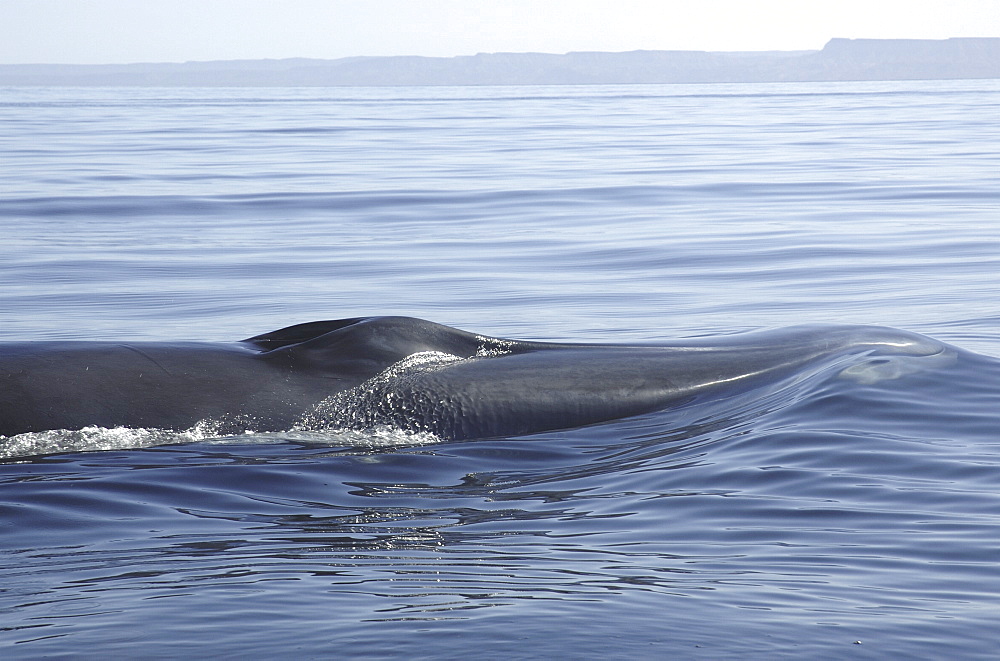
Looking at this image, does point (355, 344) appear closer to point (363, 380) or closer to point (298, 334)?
point (363, 380)

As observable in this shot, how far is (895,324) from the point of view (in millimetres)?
11438

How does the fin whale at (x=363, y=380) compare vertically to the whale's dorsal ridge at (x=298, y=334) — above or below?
below

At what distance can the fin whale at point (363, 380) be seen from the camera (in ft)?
19.0

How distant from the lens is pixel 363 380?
6.30 m

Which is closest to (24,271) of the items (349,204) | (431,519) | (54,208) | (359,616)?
(54,208)

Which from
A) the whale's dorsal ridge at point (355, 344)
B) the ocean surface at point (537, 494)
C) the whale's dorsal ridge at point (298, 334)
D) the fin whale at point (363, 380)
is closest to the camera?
the ocean surface at point (537, 494)

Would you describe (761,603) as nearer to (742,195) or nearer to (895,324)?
(895,324)

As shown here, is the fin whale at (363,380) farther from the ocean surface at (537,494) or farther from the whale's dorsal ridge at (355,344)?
the ocean surface at (537,494)

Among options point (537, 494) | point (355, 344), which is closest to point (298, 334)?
point (355, 344)

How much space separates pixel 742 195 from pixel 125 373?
63.3 feet

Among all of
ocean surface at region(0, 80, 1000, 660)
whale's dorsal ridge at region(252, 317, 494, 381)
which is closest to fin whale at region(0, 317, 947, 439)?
whale's dorsal ridge at region(252, 317, 494, 381)

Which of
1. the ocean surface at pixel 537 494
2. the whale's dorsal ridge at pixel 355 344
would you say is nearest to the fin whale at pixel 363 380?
the whale's dorsal ridge at pixel 355 344

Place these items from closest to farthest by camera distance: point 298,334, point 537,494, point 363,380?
point 537,494 < point 363,380 < point 298,334

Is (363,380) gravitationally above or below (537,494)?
above
